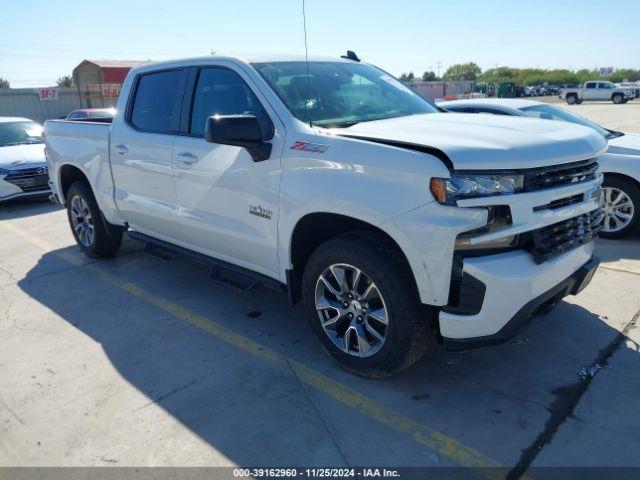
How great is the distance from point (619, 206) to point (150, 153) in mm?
5153

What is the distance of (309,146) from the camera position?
324cm

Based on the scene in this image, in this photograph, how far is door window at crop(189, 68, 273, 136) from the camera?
3676 mm

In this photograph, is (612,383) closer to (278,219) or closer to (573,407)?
(573,407)

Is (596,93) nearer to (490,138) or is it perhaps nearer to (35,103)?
(35,103)

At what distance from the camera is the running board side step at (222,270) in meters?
3.87

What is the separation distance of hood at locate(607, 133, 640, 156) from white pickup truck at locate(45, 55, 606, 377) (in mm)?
2911

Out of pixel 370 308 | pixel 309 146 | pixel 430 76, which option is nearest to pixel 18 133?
pixel 309 146

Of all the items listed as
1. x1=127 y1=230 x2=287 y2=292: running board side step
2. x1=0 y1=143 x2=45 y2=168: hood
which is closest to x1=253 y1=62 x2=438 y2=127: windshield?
x1=127 y1=230 x2=287 y2=292: running board side step

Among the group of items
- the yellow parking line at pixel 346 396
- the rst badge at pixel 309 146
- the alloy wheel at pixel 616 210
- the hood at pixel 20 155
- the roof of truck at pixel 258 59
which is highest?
the roof of truck at pixel 258 59

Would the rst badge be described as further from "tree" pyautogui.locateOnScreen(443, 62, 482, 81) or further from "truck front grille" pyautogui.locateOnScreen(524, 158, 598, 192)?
"tree" pyautogui.locateOnScreen(443, 62, 482, 81)

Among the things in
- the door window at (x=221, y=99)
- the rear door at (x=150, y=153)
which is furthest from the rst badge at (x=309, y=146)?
the rear door at (x=150, y=153)

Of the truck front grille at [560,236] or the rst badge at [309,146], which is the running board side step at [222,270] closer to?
the rst badge at [309,146]

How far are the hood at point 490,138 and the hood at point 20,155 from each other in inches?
317

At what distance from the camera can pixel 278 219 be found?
349 cm
